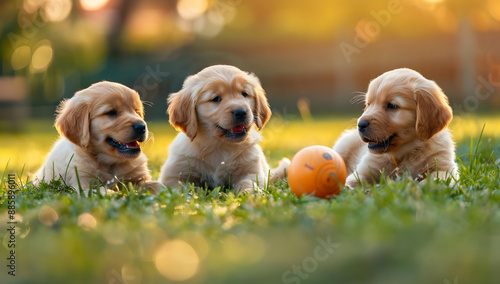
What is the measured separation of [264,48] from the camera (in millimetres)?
17859

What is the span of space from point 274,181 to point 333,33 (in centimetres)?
1406

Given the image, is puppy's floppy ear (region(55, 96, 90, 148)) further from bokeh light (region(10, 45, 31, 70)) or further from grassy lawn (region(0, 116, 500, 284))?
bokeh light (region(10, 45, 31, 70))

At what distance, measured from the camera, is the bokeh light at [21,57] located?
12070 millimetres

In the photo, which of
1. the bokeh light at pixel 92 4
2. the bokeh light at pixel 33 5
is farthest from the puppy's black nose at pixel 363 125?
the bokeh light at pixel 92 4

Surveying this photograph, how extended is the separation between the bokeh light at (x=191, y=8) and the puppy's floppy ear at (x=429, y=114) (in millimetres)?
9775

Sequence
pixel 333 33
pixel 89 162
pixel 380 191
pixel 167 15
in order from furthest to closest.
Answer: pixel 333 33 → pixel 167 15 → pixel 89 162 → pixel 380 191

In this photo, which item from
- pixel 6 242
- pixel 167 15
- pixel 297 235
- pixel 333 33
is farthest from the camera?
pixel 333 33

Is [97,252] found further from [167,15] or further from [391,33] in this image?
[391,33]

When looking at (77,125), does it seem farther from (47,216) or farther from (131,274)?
(131,274)

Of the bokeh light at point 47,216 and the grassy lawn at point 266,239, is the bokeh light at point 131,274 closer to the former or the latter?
the grassy lawn at point 266,239

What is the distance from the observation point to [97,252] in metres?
2.29

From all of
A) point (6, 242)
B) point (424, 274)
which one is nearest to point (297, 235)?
point (424, 274)

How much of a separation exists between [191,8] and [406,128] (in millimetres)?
11663

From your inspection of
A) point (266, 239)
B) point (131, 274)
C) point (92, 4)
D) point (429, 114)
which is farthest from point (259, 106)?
point (92, 4)
